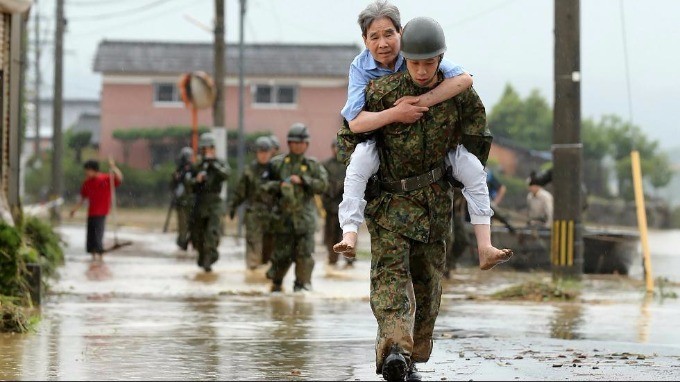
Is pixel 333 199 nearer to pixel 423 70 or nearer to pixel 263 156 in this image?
pixel 263 156

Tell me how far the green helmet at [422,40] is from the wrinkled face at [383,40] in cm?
26

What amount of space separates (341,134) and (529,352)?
8.22ft

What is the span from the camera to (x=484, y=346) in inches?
397

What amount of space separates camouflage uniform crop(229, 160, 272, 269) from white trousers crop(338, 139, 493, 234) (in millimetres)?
8326

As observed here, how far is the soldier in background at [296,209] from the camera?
52.5 feet

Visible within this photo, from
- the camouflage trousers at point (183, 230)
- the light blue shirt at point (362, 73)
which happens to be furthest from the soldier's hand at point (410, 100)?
the camouflage trousers at point (183, 230)

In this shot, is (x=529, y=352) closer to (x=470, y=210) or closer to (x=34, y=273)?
(x=470, y=210)

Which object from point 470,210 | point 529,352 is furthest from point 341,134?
point 529,352

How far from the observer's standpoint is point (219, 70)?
32.2 meters

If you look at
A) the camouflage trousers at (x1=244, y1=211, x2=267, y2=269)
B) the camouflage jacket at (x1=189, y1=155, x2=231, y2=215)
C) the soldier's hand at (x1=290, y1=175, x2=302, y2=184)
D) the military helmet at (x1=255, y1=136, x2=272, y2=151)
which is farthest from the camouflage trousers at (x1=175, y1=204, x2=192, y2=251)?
the soldier's hand at (x1=290, y1=175, x2=302, y2=184)

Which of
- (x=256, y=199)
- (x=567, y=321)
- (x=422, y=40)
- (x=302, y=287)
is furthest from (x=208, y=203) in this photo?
(x=422, y=40)

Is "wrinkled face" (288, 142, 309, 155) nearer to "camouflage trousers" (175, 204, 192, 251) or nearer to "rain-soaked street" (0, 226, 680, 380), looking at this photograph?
"rain-soaked street" (0, 226, 680, 380)

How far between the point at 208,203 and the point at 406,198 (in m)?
12.7

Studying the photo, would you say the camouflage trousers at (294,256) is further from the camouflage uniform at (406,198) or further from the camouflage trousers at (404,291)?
the camouflage uniform at (406,198)
